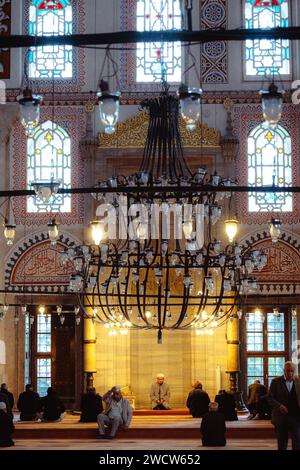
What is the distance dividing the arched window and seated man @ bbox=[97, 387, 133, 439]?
5.52m

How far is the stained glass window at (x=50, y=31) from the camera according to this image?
65.0 ft

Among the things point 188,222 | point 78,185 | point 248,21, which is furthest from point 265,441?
point 248,21

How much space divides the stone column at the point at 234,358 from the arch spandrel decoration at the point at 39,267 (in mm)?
3038

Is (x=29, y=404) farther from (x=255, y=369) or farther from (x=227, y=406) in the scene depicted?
(x=255, y=369)

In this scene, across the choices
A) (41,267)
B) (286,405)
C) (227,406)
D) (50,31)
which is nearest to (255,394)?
(227,406)

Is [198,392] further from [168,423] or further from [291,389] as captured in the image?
[291,389]

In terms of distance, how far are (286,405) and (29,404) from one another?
24.4 ft

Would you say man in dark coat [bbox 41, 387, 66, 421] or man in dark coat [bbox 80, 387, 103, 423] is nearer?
man in dark coat [bbox 80, 387, 103, 423]

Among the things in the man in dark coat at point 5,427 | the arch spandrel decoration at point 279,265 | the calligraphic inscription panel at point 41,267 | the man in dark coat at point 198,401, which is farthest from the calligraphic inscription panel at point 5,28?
the man in dark coat at point 5,427

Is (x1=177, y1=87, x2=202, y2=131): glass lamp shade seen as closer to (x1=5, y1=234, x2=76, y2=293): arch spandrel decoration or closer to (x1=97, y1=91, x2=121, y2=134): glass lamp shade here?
(x1=97, y1=91, x2=121, y2=134): glass lamp shade

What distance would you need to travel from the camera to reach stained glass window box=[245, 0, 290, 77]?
19750 millimetres

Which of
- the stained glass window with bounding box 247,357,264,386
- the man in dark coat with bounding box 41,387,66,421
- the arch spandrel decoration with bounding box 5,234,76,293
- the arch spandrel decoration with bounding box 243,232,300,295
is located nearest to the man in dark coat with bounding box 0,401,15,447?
the man in dark coat with bounding box 41,387,66,421

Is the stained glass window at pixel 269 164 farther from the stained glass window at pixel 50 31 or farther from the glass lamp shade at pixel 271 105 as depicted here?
the glass lamp shade at pixel 271 105

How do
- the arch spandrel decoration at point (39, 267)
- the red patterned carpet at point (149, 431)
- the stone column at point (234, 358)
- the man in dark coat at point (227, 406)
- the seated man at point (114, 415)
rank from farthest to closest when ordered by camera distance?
the arch spandrel decoration at point (39, 267) → the stone column at point (234, 358) → the man in dark coat at point (227, 406) → the red patterned carpet at point (149, 431) → the seated man at point (114, 415)
